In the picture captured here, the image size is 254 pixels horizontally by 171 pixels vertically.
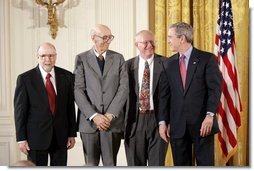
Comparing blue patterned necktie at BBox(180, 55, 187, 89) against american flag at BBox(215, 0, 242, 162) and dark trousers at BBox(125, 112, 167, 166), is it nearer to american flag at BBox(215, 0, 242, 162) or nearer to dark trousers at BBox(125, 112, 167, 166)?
american flag at BBox(215, 0, 242, 162)

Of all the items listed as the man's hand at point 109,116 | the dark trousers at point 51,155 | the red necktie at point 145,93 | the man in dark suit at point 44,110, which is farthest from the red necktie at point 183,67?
the dark trousers at point 51,155

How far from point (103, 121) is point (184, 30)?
0.92 metres

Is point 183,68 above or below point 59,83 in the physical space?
above

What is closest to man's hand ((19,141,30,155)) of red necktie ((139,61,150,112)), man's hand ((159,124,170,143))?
red necktie ((139,61,150,112))

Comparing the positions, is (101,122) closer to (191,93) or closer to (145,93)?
(145,93)

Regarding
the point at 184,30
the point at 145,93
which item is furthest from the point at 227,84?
the point at 145,93

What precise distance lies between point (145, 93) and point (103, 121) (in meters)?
0.38

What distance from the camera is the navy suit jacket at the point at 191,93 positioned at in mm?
4074

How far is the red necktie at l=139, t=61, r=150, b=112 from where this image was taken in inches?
162

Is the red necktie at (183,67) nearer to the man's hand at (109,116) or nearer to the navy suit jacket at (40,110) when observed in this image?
the man's hand at (109,116)

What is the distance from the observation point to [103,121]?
4133 mm

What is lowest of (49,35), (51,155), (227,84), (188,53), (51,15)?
(51,155)

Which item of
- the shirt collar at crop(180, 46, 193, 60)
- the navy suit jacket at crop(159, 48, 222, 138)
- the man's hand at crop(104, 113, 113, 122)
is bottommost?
the man's hand at crop(104, 113, 113, 122)

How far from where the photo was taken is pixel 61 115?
164 inches
